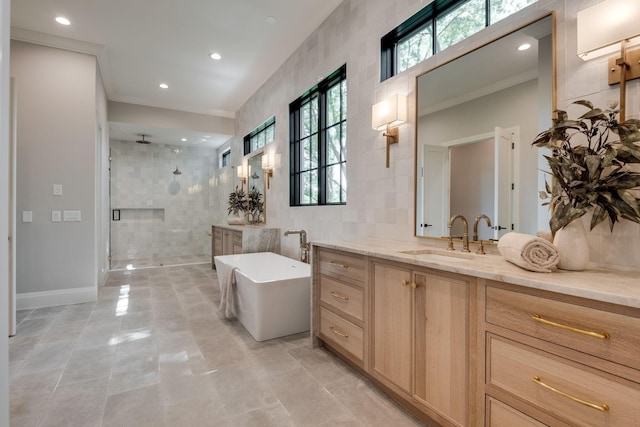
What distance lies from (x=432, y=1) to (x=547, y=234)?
178cm

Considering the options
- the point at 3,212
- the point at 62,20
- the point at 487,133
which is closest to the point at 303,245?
the point at 487,133

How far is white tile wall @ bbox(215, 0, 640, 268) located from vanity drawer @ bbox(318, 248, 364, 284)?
0.53m

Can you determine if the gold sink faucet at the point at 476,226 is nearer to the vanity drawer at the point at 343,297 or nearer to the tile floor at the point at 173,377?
the vanity drawer at the point at 343,297

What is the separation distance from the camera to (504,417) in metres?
1.21

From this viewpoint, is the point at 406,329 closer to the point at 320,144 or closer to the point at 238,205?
the point at 320,144

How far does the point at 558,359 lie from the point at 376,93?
225 centimetres

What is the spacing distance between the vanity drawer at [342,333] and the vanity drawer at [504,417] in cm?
85

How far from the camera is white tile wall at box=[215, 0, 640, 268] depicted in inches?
54.7

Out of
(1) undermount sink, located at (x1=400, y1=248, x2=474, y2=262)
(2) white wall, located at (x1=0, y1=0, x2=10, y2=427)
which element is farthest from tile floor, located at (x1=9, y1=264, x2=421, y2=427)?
(1) undermount sink, located at (x1=400, y1=248, x2=474, y2=262)

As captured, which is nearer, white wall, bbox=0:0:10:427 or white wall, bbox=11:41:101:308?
white wall, bbox=0:0:10:427

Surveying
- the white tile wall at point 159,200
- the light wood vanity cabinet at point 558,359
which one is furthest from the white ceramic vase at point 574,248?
the white tile wall at point 159,200

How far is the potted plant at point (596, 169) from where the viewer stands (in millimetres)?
1170

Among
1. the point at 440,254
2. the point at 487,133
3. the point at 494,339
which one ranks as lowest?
the point at 494,339

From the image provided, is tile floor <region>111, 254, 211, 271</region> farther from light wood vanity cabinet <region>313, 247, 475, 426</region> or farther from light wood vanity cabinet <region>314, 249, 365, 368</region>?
light wood vanity cabinet <region>313, 247, 475, 426</region>
